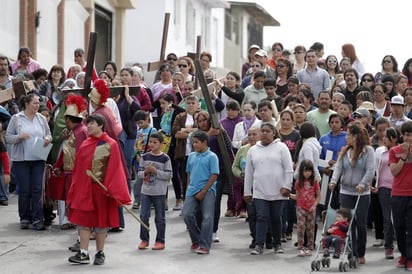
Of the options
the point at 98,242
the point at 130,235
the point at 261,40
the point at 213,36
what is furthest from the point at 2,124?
the point at 261,40

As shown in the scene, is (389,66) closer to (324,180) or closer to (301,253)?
(324,180)

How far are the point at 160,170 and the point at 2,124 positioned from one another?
407 cm

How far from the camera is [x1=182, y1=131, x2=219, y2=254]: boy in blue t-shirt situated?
15.4 meters

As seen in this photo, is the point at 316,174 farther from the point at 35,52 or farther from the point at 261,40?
the point at 261,40

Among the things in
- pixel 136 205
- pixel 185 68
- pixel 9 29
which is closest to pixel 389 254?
pixel 136 205

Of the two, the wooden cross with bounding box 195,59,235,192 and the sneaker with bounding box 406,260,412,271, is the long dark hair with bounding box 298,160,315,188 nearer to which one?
the wooden cross with bounding box 195,59,235,192

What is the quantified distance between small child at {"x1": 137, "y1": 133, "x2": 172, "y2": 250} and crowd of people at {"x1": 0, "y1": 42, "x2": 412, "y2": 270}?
15 mm

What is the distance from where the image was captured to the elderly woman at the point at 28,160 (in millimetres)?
16594

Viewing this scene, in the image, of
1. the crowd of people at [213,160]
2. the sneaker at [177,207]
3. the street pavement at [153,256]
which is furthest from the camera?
the sneaker at [177,207]

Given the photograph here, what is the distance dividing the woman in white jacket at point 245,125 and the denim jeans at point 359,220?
2.93m

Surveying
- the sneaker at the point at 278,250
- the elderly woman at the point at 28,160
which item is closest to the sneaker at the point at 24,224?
the elderly woman at the point at 28,160

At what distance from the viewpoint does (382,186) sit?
16031mm

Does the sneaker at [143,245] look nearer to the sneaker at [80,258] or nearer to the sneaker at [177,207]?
the sneaker at [80,258]

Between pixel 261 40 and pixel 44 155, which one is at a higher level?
pixel 261 40
